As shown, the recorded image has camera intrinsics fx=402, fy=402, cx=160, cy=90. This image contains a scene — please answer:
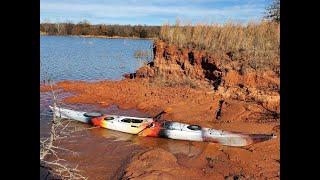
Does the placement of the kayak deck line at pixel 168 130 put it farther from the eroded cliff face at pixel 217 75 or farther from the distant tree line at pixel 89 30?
the distant tree line at pixel 89 30

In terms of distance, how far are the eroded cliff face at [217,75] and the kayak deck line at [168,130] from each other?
9.21 feet

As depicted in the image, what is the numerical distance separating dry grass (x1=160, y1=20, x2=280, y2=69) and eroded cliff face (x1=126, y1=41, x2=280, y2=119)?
29 centimetres

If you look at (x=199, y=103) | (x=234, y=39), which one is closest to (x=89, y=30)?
(x=234, y=39)

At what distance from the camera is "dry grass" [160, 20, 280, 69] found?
563 inches

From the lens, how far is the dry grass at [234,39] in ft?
46.9

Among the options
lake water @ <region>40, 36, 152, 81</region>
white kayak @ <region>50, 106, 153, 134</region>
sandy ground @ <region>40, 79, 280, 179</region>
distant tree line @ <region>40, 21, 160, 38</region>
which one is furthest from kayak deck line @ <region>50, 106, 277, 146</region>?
distant tree line @ <region>40, 21, 160, 38</region>

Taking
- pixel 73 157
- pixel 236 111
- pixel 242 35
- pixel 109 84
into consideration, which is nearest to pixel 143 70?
pixel 109 84

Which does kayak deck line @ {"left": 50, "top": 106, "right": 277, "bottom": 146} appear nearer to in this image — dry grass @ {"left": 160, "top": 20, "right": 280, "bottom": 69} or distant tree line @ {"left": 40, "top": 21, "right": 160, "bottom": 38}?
dry grass @ {"left": 160, "top": 20, "right": 280, "bottom": 69}

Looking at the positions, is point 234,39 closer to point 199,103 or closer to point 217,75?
point 217,75

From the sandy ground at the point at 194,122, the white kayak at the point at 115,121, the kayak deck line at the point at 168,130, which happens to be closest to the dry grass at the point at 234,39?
the sandy ground at the point at 194,122

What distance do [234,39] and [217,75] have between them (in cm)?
187

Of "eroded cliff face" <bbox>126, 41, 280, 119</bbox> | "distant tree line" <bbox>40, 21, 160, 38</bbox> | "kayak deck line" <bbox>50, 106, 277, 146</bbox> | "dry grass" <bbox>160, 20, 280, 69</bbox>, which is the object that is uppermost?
"distant tree line" <bbox>40, 21, 160, 38</bbox>
